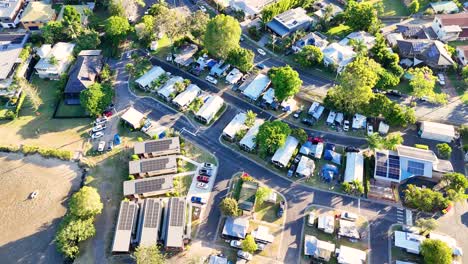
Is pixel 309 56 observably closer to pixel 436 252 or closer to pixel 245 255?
pixel 436 252

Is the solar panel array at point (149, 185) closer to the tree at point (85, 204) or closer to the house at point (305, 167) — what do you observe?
the tree at point (85, 204)

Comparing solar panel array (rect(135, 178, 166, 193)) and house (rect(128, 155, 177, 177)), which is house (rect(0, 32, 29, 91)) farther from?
solar panel array (rect(135, 178, 166, 193))

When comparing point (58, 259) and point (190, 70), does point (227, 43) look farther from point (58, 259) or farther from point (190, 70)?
point (58, 259)

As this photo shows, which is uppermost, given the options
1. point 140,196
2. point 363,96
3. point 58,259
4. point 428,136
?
point 363,96

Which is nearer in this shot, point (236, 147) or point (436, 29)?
point (236, 147)

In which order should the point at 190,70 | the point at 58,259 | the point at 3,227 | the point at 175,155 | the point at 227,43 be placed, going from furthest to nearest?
the point at 190,70 → the point at 227,43 → the point at 175,155 → the point at 3,227 → the point at 58,259

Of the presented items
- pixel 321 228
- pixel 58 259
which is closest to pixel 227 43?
pixel 321 228

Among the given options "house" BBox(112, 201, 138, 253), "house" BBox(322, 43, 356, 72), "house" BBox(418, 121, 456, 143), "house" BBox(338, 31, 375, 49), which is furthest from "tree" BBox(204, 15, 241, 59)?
"house" BBox(418, 121, 456, 143)

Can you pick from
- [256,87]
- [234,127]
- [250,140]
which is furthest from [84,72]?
[250,140]
